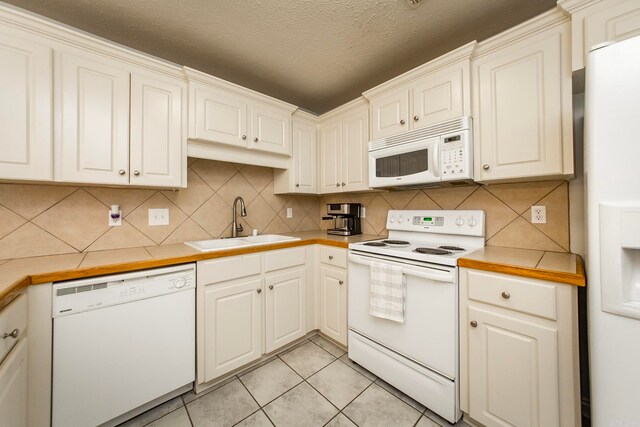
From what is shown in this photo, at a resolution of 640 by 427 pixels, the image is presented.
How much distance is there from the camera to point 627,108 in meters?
0.76

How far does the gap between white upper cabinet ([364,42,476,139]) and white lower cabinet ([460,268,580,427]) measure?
1.05 metres

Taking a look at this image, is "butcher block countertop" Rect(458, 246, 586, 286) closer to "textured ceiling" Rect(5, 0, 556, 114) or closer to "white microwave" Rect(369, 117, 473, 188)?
"white microwave" Rect(369, 117, 473, 188)

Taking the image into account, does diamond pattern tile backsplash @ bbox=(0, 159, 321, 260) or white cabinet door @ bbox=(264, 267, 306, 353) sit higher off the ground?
diamond pattern tile backsplash @ bbox=(0, 159, 321, 260)

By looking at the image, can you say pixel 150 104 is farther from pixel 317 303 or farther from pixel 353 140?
pixel 317 303

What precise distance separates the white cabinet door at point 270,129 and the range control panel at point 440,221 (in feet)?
3.85

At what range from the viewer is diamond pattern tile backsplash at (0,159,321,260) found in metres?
1.43

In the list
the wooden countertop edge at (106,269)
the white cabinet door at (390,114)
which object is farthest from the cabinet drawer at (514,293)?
the white cabinet door at (390,114)

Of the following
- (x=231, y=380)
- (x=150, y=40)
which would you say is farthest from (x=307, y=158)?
(x=231, y=380)

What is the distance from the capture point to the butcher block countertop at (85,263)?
100 centimetres

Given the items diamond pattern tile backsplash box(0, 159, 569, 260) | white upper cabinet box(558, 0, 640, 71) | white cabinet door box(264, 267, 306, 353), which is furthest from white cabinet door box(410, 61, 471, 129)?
white cabinet door box(264, 267, 306, 353)

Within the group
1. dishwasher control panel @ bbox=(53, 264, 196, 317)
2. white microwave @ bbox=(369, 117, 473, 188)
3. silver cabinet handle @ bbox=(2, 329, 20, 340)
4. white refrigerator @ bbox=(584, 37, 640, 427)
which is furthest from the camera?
white microwave @ bbox=(369, 117, 473, 188)

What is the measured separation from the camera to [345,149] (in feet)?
7.69

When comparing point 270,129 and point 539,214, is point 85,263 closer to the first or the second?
point 270,129

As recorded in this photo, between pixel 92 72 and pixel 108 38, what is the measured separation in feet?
1.60
